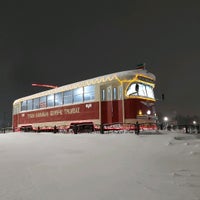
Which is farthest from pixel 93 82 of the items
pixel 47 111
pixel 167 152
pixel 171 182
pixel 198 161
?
pixel 171 182

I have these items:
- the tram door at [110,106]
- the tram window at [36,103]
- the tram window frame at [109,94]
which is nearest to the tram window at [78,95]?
the tram door at [110,106]

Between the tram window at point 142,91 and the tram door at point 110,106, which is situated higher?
the tram window at point 142,91

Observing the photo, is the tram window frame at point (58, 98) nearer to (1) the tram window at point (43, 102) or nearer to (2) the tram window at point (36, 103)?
(1) the tram window at point (43, 102)

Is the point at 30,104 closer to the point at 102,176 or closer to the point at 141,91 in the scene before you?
the point at 141,91

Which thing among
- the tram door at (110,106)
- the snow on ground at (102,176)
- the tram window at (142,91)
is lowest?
the snow on ground at (102,176)

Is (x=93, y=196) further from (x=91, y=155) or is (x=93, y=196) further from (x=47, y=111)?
(x=47, y=111)

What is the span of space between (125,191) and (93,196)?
0.57 metres

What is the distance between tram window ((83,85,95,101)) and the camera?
15.0 m

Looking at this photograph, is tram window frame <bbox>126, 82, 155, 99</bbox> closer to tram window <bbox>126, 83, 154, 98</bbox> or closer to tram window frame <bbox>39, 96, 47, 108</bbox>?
tram window <bbox>126, 83, 154, 98</bbox>

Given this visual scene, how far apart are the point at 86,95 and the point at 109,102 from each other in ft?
6.42

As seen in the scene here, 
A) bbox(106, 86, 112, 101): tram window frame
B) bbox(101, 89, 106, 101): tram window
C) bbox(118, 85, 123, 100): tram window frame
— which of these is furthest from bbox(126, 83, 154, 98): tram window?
bbox(101, 89, 106, 101): tram window

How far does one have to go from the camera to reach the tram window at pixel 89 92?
15.0 meters

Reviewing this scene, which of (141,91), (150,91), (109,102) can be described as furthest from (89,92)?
(150,91)

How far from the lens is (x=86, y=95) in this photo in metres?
15.4
